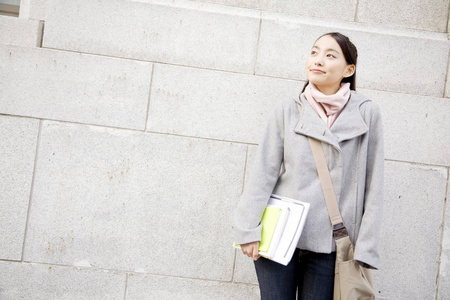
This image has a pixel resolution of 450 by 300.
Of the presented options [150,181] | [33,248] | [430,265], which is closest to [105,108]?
[150,181]

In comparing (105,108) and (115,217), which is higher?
(105,108)

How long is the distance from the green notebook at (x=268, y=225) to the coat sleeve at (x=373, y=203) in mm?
436

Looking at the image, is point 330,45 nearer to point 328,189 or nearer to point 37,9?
point 328,189

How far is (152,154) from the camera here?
138 inches

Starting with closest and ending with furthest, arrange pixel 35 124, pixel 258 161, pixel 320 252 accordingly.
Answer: pixel 320 252
pixel 258 161
pixel 35 124

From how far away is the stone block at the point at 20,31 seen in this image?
11.7ft

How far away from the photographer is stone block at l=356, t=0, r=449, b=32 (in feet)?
12.2

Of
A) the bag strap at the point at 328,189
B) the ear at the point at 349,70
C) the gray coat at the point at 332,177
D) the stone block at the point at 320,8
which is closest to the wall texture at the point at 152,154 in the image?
the stone block at the point at 320,8

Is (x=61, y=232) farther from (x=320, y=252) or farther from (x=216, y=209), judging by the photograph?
(x=320, y=252)

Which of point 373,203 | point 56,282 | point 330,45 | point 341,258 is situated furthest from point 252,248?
point 56,282

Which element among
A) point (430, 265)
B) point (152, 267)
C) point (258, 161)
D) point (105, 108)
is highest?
point (105, 108)

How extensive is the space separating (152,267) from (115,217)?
523 mm

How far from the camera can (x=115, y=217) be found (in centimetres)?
349

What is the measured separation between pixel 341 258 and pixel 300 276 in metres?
0.29
